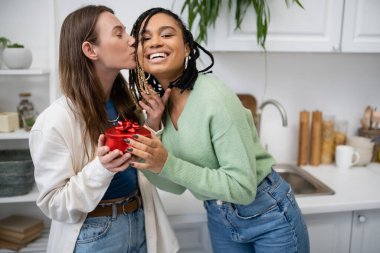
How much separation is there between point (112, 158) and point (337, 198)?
44.0 inches

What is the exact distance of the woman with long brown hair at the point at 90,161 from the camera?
1006 millimetres

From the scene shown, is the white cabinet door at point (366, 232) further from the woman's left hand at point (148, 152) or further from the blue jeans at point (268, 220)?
the woman's left hand at point (148, 152)

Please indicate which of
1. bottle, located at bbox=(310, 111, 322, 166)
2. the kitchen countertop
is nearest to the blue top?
the kitchen countertop

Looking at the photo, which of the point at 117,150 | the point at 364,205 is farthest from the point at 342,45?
the point at 117,150

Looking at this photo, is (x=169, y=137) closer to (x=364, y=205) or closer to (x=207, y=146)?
(x=207, y=146)

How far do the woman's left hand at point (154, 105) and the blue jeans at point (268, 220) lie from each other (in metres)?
0.33

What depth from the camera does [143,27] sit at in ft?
3.27

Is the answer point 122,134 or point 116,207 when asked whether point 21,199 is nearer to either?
point 116,207

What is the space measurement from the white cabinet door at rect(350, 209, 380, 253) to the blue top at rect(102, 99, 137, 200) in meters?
1.05

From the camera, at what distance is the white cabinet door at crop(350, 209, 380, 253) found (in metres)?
1.62

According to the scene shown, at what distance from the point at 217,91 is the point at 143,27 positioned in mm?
273

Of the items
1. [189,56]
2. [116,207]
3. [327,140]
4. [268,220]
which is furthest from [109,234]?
[327,140]

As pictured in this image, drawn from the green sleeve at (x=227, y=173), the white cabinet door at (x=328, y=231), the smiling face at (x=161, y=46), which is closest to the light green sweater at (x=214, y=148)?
the green sleeve at (x=227, y=173)

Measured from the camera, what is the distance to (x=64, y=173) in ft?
3.32
